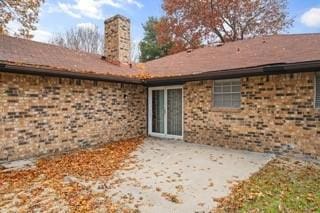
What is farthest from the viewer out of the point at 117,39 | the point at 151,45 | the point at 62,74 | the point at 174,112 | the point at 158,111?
the point at 151,45

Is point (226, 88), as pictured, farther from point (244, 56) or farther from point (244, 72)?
point (244, 56)

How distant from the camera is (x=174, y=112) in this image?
9789 mm

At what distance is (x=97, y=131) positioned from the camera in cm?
873

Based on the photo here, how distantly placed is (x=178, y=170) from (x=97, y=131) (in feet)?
13.3

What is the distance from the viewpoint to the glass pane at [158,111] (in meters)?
10.2

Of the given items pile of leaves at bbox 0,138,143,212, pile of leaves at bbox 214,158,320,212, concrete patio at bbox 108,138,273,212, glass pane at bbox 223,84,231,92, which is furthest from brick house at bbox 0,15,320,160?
pile of leaves at bbox 214,158,320,212

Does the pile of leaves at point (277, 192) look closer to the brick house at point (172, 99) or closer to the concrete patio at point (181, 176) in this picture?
the concrete patio at point (181, 176)

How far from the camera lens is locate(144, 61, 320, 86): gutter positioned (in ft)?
20.5

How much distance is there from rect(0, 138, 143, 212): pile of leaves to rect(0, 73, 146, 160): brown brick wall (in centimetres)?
67

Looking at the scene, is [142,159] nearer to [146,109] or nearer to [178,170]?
[178,170]

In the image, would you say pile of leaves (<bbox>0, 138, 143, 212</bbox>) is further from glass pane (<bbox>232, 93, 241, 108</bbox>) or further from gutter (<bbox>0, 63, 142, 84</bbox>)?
glass pane (<bbox>232, 93, 241, 108</bbox>)

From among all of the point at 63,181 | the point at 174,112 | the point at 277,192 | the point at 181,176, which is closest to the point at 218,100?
the point at 174,112

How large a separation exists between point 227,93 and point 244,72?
43.6 inches

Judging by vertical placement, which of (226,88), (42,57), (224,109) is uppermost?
(42,57)
